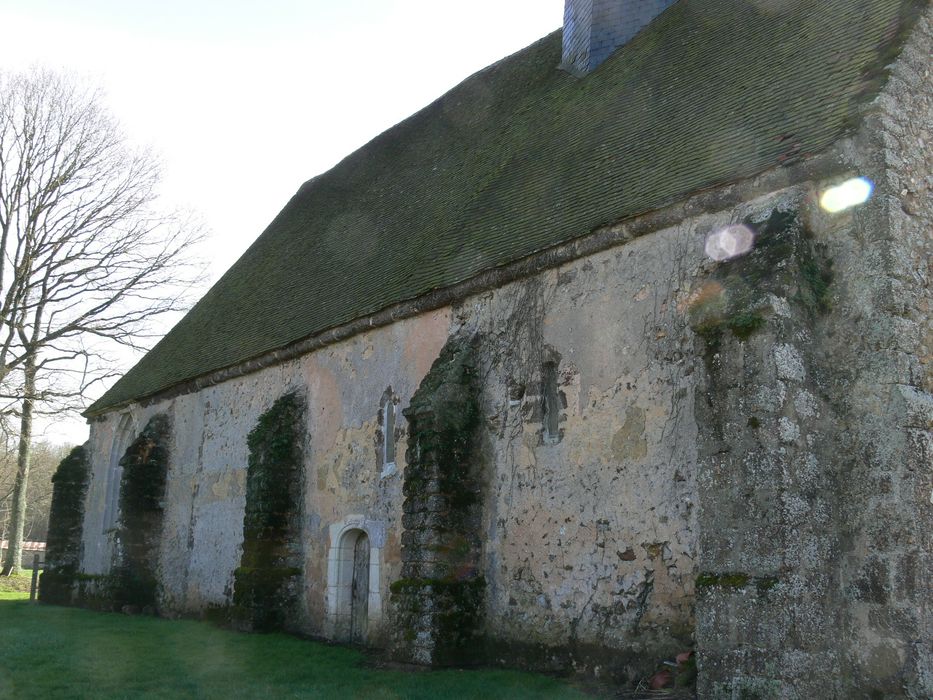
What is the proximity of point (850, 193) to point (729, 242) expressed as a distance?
107 centimetres

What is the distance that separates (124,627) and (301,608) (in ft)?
10.0

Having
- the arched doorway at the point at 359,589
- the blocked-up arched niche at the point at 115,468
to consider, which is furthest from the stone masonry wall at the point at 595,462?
the blocked-up arched niche at the point at 115,468

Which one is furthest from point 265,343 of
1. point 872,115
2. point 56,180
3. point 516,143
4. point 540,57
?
point 56,180

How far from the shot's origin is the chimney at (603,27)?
1391 cm

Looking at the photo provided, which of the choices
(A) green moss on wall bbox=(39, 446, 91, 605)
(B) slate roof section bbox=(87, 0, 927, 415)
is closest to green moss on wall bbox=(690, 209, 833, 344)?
(B) slate roof section bbox=(87, 0, 927, 415)

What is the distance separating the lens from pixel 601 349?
9.27 meters

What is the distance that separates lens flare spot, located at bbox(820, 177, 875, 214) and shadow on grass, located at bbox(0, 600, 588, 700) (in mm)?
4804

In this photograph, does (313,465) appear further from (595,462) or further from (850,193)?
(850,193)

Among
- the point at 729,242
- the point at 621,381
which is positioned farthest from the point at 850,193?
the point at 621,381

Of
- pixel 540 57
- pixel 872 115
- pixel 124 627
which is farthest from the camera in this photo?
pixel 540 57

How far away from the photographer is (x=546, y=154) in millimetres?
12031

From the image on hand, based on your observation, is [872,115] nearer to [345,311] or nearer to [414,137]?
[345,311]

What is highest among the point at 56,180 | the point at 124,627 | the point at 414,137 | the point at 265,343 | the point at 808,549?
the point at 56,180

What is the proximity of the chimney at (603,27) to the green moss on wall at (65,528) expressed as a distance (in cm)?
1481
